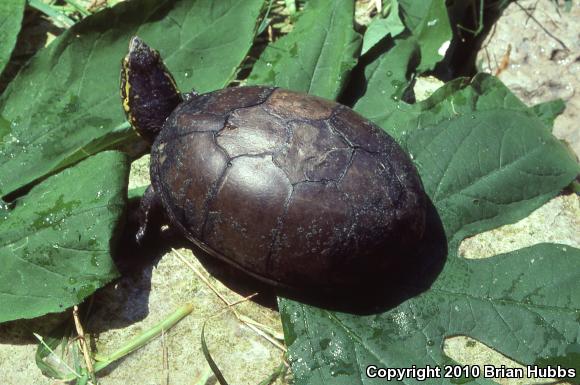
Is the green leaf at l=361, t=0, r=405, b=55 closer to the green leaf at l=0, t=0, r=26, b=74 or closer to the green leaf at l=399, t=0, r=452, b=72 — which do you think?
the green leaf at l=399, t=0, r=452, b=72

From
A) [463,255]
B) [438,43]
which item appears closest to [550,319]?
[463,255]

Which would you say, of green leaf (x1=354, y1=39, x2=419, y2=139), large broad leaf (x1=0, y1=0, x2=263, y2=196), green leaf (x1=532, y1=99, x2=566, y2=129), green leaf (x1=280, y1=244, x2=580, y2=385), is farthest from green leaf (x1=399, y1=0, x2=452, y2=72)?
green leaf (x1=280, y1=244, x2=580, y2=385)

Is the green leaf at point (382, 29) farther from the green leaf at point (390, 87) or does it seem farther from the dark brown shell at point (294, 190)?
the dark brown shell at point (294, 190)

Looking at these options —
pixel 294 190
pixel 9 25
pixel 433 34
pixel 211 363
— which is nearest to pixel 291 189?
pixel 294 190

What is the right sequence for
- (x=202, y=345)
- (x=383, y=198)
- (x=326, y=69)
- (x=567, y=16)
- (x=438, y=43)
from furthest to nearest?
(x=567, y=16) → (x=438, y=43) → (x=326, y=69) → (x=202, y=345) → (x=383, y=198)

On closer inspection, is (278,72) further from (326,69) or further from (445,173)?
(445,173)

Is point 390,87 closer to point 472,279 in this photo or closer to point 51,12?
point 472,279
